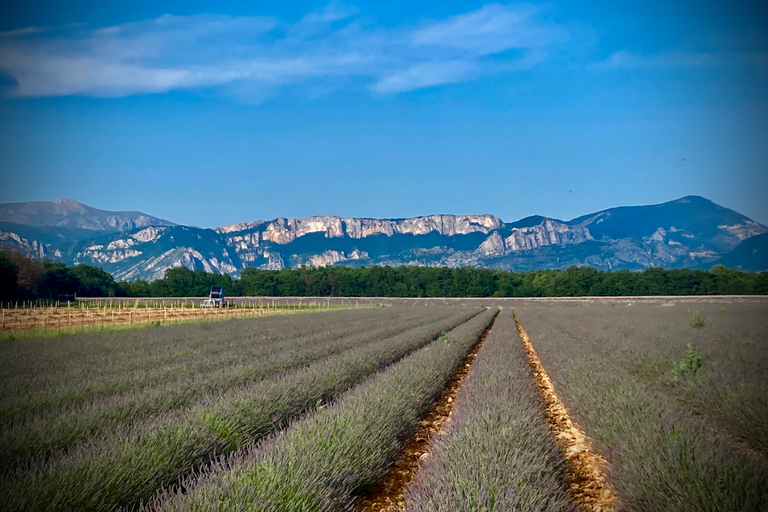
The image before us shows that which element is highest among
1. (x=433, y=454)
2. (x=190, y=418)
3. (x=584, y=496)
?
(x=190, y=418)

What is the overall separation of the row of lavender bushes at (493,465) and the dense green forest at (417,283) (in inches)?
2694

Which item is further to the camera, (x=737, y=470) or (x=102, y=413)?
(x=102, y=413)

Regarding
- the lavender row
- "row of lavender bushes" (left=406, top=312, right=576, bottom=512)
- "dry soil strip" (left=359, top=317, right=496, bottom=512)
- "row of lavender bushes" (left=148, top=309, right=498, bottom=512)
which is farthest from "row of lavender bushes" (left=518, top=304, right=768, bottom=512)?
the lavender row

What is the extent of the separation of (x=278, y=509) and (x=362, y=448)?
147cm

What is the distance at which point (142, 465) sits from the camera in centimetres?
356

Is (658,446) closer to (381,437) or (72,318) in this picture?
(381,437)

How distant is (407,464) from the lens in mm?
4969

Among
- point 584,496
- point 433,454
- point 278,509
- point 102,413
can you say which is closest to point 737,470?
point 584,496

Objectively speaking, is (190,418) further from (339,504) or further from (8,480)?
(339,504)

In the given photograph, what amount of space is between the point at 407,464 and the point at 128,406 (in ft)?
11.1

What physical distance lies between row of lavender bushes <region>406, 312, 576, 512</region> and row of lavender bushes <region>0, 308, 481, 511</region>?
75.1 inches

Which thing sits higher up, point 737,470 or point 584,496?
point 737,470

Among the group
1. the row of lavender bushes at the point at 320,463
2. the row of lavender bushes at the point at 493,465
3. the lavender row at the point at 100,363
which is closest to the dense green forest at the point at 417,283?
the lavender row at the point at 100,363

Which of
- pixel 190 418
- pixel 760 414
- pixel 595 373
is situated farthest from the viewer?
pixel 595 373
